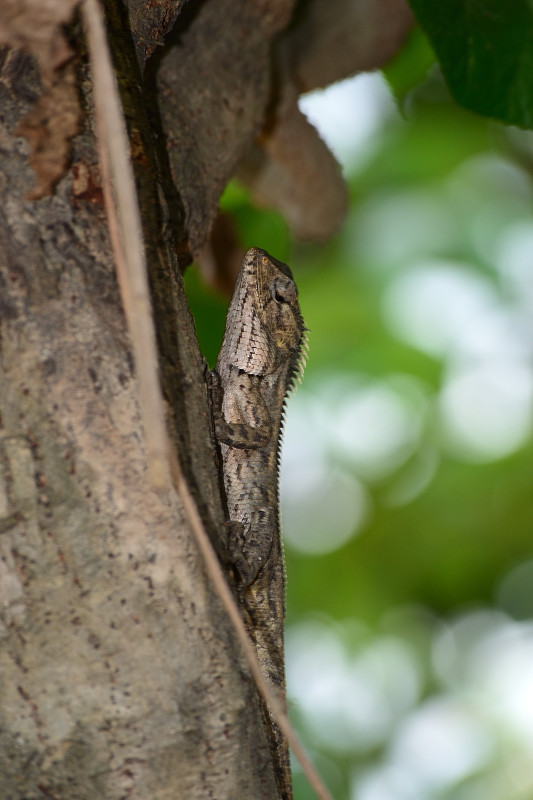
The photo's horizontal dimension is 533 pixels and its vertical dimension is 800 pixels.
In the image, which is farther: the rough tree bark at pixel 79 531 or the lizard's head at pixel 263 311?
the lizard's head at pixel 263 311

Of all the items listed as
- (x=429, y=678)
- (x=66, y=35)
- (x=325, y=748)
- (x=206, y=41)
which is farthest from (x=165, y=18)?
(x=429, y=678)

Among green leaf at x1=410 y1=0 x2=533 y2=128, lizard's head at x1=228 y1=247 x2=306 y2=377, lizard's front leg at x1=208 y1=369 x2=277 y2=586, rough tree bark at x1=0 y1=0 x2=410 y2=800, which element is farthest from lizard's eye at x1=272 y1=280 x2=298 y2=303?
rough tree bark at x1=0 y1=0 x2=410 y2=800

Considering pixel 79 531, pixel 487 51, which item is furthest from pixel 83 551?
pixel 487 51

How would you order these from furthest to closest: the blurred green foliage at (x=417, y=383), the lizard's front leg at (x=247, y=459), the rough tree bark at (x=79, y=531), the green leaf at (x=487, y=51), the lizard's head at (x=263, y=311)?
the blurred green foliage at (x=417, y=383) < the lizard's head at (x=263, y=311) < the lizard's front leg at (x=247, y=459) < the green leaf at (x=487, y=51) < the rough tree bark at (x=79, y=531)

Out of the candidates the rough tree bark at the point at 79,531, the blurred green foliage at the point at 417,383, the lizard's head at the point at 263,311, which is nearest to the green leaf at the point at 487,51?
the lizard's head at the point at 263,311

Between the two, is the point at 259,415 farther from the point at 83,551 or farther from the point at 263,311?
the point at 83,551

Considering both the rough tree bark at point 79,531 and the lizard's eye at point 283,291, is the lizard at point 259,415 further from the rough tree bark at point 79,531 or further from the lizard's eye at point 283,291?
the rough tree bark at point 79,531
